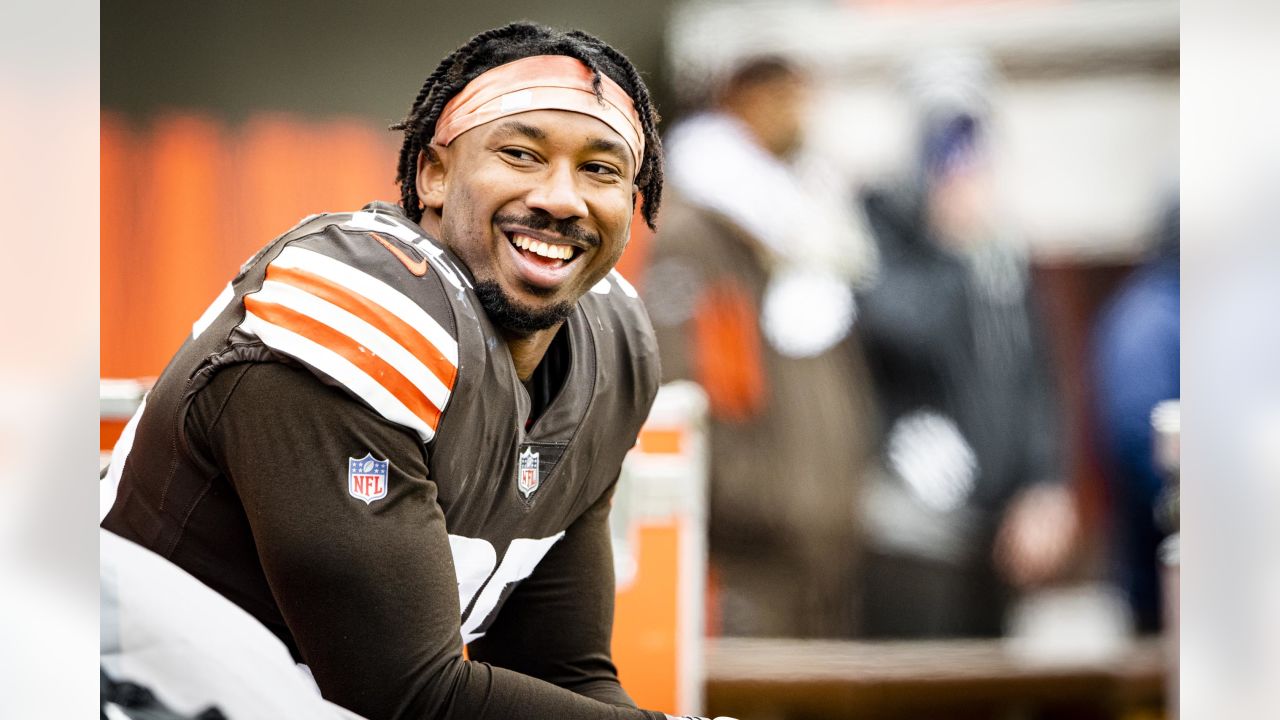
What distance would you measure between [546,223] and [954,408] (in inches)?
33.7

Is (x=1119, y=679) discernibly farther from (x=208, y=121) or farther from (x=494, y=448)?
(x=208, y=121)

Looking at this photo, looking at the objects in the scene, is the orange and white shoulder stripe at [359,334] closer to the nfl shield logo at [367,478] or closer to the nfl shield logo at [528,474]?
the nfl shield logo at [367,478]

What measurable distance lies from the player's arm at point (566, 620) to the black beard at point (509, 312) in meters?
0.31

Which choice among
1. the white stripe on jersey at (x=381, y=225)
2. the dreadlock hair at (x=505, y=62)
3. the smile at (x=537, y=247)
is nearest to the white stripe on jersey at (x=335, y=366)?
the white stripe on jersey at (x=381, y=225)

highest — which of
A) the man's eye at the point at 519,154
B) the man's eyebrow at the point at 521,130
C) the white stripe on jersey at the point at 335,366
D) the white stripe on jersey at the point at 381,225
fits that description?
the man's eyebrow at the point at 521,130

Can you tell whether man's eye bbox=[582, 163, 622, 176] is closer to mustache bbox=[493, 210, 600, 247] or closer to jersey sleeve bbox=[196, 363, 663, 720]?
mustache bbox=[493, 210, 600, 247]

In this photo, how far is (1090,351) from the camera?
5.90ft

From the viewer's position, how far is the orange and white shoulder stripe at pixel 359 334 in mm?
1093

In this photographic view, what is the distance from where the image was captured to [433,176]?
137 centimetres

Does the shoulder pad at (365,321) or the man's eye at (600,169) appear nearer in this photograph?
the shoulder pad at (365,321)

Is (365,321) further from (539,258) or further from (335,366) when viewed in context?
(539,258)

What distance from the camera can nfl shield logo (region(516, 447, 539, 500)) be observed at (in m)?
1.30
